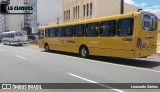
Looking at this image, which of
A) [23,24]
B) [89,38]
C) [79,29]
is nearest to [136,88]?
[89,38]

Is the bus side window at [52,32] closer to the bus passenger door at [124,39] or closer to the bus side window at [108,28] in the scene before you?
the bus side window at [108,28]

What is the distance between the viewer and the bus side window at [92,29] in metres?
18.6

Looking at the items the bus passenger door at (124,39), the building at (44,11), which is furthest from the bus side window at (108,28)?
the building at (44,11)

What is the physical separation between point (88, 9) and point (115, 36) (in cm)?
3226

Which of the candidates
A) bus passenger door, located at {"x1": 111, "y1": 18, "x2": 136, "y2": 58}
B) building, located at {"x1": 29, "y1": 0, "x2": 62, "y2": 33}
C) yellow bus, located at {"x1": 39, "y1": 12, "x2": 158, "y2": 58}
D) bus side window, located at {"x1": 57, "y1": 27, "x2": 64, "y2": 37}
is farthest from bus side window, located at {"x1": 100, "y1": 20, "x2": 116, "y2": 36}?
building, located at {"x1": 29, "y1": 0, "x2": 62, "y2": 33}

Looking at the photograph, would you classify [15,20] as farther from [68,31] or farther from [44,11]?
[68,31]

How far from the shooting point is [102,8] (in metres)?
47.8

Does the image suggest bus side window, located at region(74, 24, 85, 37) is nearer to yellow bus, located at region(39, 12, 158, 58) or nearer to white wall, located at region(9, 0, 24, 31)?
yellow bus, located at region(39, 12, 158, 58)

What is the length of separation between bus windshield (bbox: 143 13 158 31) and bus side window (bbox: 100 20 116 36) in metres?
2.03

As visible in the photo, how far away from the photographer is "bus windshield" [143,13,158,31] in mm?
15277

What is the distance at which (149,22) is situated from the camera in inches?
618

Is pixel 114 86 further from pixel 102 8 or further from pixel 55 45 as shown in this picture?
pixel 102 8

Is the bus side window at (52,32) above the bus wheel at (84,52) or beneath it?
above

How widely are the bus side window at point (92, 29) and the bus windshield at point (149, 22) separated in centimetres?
393
